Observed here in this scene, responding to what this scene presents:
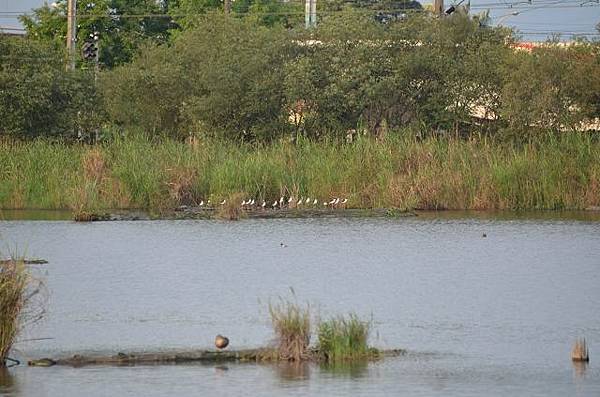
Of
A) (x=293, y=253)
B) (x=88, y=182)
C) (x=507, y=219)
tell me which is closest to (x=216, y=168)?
(x=88, y=182)

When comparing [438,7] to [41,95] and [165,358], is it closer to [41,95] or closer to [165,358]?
[41,95]

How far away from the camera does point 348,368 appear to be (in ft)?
47.3

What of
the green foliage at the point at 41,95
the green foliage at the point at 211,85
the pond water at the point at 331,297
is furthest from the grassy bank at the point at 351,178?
the green foliage at the point at 41,95

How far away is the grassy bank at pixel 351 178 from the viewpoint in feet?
118

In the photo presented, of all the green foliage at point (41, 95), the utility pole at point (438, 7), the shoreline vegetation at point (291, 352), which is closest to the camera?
the shoreline vegetation at point (291, 352)

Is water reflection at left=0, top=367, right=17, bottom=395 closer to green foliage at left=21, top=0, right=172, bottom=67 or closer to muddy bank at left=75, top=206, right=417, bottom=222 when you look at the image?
muddy bank at left=75, top=206, right=417, bottom=222

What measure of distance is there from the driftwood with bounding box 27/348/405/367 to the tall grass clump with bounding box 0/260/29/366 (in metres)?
0.55

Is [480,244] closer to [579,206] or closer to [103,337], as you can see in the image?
[579,206]

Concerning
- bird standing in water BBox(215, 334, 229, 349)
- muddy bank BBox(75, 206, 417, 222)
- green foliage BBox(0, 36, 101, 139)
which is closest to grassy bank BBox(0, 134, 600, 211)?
muddy bank BBox(75, 206, 417, 222)

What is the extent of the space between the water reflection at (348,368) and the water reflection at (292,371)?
176mm

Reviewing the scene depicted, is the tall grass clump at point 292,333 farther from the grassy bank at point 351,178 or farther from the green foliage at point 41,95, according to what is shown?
the green foliage at point 41,95

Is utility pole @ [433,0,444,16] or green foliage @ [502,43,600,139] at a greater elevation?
utility pole @ [433,0,444,16]

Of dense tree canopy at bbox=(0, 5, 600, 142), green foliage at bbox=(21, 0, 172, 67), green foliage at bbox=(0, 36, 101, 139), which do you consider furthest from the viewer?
green foliage at bbox=(21, 0, 172, 67)

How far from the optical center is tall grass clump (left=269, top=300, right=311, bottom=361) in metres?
14.4
